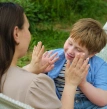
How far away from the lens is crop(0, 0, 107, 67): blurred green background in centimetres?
610

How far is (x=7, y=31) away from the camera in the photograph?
186 cm

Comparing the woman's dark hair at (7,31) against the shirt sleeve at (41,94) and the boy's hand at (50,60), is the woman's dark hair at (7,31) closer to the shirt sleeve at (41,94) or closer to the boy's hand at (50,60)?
the shirt sleeve at (41,94)

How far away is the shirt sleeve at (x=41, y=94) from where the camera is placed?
181 centimetres

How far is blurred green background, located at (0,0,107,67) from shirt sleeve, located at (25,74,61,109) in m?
3.47

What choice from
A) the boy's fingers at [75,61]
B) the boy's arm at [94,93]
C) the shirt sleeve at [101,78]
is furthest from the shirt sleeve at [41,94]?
the shirt sleeve at [101,78]

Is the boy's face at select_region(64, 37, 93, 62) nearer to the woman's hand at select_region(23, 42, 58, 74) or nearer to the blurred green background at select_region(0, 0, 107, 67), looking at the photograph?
the woman's hand at select_region(23, 42, 58, 74)

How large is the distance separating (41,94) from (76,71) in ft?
1.34

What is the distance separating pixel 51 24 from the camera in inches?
272

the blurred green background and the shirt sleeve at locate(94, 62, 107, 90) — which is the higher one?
the shirt sleeve at locate(94, 62, 107, 90)

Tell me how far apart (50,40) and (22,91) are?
165 inches

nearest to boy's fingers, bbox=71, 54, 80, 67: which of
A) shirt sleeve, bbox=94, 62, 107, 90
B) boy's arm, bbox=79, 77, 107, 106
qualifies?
boy's arm, bbox=79, 77, 107, 106

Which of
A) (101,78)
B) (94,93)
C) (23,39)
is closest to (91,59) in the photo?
(101,78)

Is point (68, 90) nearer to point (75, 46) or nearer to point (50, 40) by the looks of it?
point (75, 46)

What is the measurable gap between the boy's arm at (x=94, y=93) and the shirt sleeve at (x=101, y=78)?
5cm
